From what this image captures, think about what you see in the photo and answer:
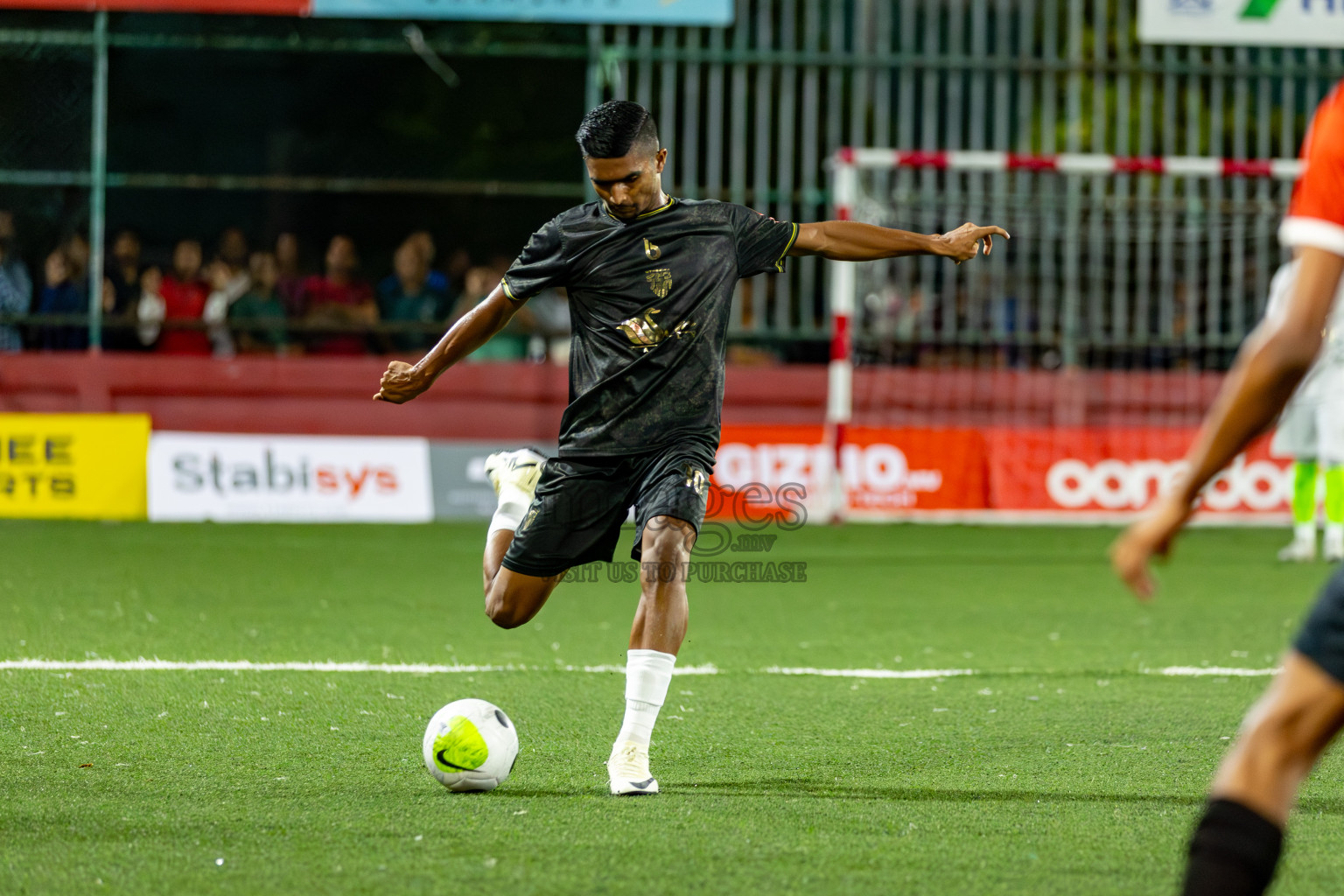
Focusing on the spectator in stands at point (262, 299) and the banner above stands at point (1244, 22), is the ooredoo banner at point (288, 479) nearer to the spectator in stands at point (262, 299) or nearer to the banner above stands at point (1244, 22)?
the spectator in stands at point (262, 299)

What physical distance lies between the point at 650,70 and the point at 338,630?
353 inches

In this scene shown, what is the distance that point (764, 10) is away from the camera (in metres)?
15.2

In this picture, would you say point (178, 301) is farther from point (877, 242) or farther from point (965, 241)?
point (965, 241)

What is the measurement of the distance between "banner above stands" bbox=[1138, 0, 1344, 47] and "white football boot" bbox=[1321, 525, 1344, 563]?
511cm

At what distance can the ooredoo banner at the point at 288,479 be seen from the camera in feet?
43.7

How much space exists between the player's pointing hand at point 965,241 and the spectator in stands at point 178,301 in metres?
11.4

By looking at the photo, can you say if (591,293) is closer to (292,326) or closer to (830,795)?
(830,795)

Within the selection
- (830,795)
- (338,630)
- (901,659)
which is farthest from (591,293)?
(338,630)

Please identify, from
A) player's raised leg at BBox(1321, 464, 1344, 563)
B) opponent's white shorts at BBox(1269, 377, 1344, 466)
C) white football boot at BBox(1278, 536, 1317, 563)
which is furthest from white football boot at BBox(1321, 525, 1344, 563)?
opponent's white shorts at BBox(1269, 377, 1344, 466)

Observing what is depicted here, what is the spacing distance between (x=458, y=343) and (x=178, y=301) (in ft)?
36.1

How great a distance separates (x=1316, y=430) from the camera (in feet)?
35.1

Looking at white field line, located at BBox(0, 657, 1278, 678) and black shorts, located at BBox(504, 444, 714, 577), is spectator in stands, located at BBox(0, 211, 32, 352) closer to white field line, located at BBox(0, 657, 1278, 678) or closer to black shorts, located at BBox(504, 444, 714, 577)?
white field line, located at BBox(0, 657, 1278, 678)

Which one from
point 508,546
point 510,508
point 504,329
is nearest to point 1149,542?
point 508,546

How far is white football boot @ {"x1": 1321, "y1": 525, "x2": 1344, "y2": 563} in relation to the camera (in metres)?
10.9
